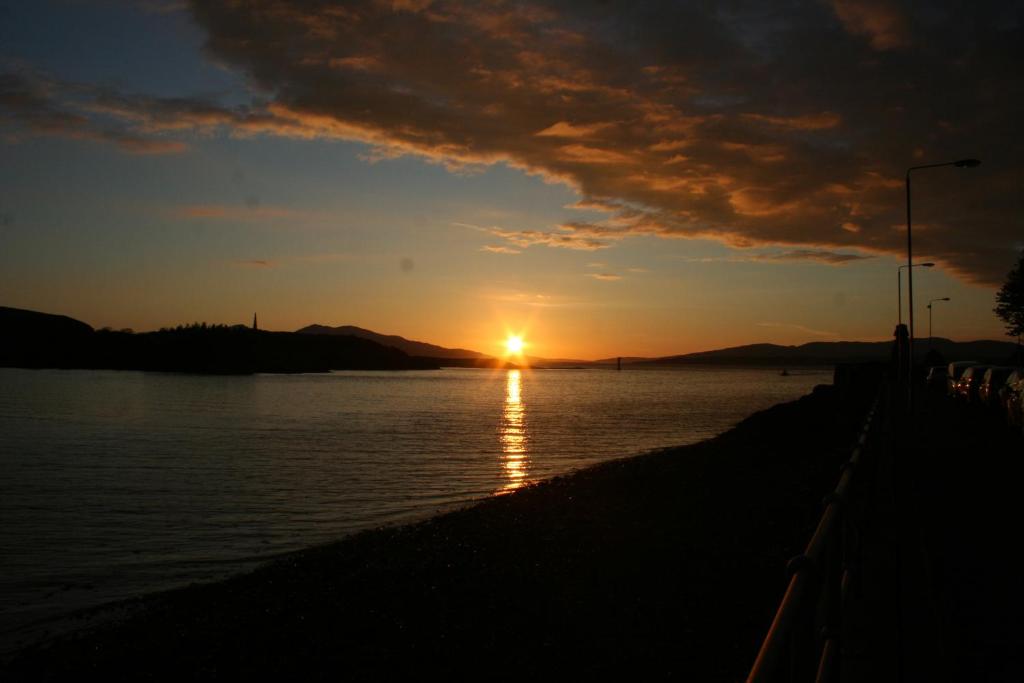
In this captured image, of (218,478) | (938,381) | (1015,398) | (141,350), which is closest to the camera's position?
(218,478)

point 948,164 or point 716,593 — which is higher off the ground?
point 948,164

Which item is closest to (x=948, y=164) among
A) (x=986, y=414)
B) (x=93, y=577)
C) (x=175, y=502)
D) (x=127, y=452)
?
(x=986, y=414)

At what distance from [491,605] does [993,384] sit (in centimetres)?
3210

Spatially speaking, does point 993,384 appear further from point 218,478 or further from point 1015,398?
point 218,478

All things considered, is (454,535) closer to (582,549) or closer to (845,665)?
(582,549)

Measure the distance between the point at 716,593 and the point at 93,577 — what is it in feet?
29.1

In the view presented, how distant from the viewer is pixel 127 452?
1164 inches

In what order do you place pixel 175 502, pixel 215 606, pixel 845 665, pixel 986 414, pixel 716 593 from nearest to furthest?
pixel 845 665, pixel 716 593, pixel 215 606, pixel 175 502, pixel 986 414

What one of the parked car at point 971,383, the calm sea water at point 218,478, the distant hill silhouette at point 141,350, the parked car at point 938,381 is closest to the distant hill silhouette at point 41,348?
the distant hill silhouette at point 141,350

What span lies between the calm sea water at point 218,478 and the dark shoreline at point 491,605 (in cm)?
168

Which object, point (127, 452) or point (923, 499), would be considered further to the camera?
point (127, 452)

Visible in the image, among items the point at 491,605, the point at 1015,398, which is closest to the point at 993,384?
the point at 1015,398

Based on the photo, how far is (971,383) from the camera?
38906mm

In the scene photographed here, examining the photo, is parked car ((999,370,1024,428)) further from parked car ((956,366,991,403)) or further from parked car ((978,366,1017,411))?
parked car ((956,366,991,403))
